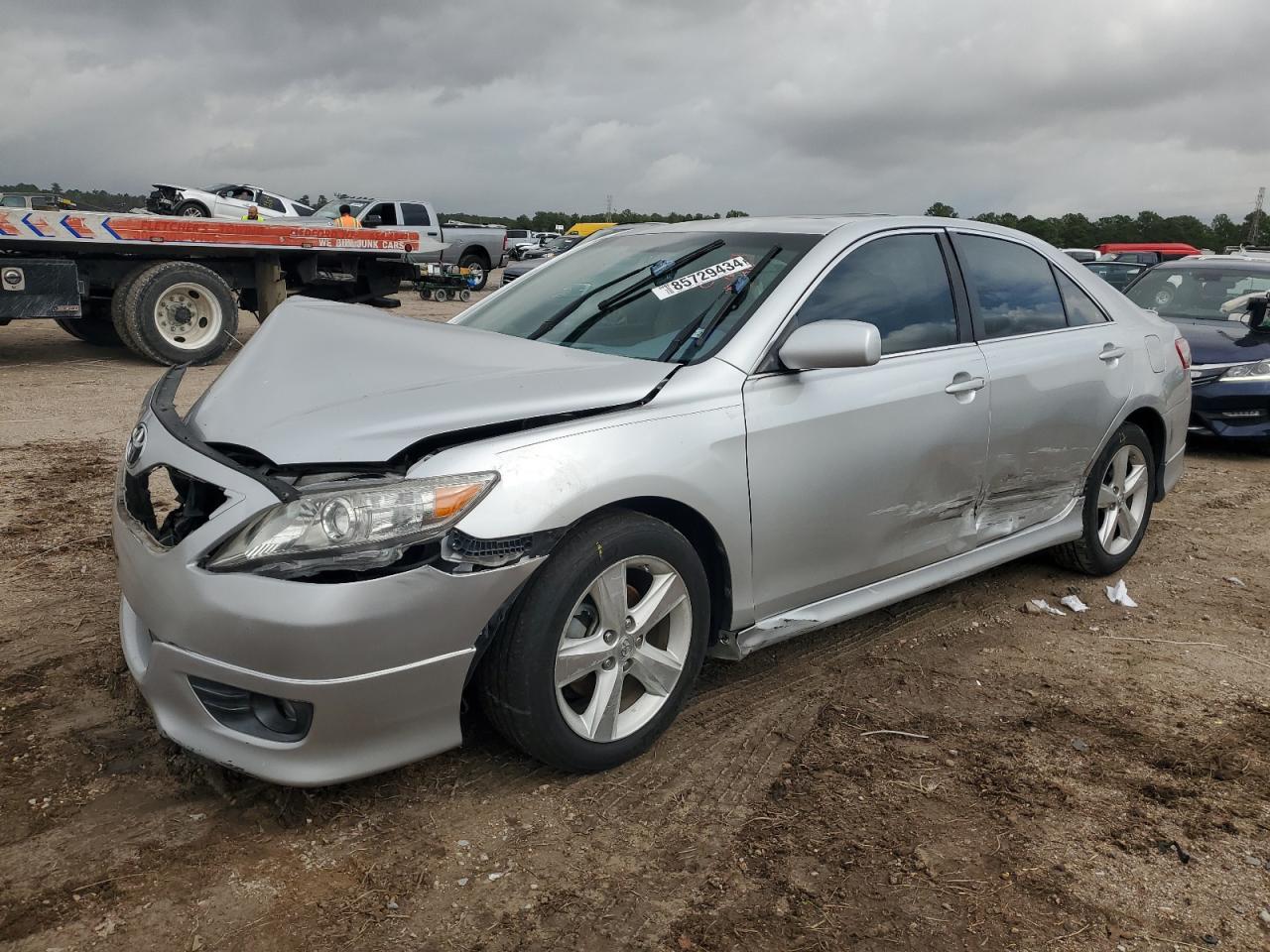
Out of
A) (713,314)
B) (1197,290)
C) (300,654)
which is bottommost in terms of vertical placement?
(300,654)

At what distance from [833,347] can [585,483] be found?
91cm

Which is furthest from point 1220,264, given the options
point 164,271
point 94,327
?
point 94,327

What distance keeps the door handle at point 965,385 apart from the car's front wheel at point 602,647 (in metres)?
1.29

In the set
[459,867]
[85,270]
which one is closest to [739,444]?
[459,867]

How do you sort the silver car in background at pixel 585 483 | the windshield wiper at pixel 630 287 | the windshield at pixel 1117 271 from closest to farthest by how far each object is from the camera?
1. the silver car in background at pixel 585 483
2. the windshield wiper at pixel 630 287
3. the windshield at pixel 1117 271

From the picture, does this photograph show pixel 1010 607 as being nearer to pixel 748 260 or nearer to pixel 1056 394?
pixel 1056 394

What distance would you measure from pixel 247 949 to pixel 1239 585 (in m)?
4.53

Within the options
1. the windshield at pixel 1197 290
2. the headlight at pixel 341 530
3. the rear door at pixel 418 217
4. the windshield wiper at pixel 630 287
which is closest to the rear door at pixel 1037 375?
the windshield wiper at pixel 630 287

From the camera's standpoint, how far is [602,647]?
9.09 ft

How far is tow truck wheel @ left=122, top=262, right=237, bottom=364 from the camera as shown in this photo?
10.4m

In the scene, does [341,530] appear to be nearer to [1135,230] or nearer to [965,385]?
[965,385]

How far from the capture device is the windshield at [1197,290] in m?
8.58

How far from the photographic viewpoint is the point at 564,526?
261cm

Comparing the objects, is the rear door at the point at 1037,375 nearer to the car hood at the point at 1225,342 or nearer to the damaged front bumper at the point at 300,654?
the damaged front bumper at the point at 300,654
